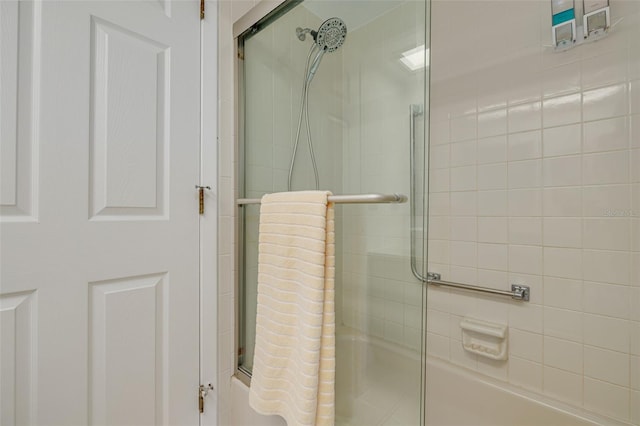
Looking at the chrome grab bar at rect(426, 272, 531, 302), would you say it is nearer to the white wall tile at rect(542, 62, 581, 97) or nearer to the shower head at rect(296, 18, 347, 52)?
the white wall tile at rect(542, 62, 581, 97)

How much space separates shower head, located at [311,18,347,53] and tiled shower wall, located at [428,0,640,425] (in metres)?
0.75

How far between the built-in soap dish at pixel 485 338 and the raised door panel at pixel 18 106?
158 centimetres

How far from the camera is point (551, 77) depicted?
1092 mm

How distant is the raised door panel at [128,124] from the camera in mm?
803

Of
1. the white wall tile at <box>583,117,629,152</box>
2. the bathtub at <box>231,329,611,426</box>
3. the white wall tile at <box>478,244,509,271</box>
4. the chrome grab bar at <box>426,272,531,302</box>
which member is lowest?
the bathtub at <box>231,329,611,426</box>

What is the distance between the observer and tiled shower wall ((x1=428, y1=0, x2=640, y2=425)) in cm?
96

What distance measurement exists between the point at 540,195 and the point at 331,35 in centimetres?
100

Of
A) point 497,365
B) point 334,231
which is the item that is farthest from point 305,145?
point 497,365

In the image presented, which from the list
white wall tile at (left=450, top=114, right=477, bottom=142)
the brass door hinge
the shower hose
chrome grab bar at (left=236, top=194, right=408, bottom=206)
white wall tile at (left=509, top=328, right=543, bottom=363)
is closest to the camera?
chrome grab bar at (left=236, top=194, right=408, bottom=206)

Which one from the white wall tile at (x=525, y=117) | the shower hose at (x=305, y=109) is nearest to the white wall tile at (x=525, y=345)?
the white wall tile at (x=525, y=117)

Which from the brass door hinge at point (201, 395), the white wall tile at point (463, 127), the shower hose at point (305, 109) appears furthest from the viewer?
the white wall tile at point (463, 127)

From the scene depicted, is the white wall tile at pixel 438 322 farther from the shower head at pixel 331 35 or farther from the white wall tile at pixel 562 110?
the shower head at pixel 331 35

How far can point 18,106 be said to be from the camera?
688 mm

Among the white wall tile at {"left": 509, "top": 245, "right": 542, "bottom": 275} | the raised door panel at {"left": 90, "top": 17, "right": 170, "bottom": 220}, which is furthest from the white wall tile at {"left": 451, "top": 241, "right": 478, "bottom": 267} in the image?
the raised door panel at {"left": 90, "top": 17, "right": 170, "bottom": 220}
